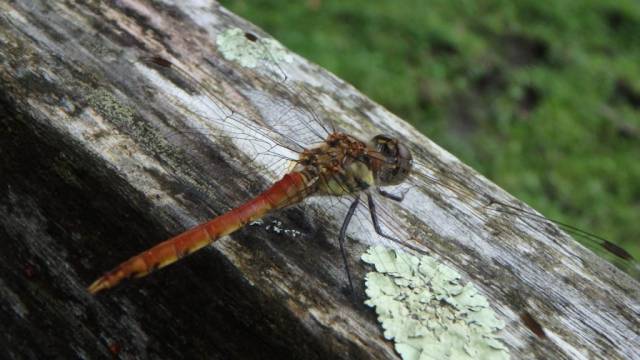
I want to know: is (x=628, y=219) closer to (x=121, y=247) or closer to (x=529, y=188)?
(x=529, y=188)

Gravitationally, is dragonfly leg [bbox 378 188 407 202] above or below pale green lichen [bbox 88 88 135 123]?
above

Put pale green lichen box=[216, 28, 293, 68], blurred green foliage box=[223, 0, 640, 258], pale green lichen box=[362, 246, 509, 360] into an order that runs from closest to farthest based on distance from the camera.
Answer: pale green lichen box=[362, 246, 509, 360] → pale green lichen box=[216, 28, 293, 68] → blurred green foliage box=[223, 0, 640, 258]

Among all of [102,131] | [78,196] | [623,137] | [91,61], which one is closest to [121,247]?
[78,196]

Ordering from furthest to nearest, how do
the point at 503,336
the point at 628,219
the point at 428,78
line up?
1. the point at 428,78
2. the point at 628,219
3. the point at 503,336

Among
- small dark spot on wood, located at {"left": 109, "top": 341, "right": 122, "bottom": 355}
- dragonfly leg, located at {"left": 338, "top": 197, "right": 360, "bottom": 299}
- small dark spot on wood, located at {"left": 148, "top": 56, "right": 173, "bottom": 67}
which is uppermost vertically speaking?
small dark spot on wood, located at {"left": 148, "top": 56, "right": 173, "bottom": 67}

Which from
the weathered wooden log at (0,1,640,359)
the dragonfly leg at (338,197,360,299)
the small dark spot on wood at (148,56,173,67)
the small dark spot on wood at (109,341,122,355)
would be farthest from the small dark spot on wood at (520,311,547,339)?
the small dark spot on wood at (148,56,173,67)

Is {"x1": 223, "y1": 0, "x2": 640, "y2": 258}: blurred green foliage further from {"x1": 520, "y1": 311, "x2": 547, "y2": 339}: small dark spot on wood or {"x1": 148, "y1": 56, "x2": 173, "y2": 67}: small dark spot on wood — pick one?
{"x1": 520, "y1": 311, "x2": 547, "y2": 339}: small dark spot on wood
